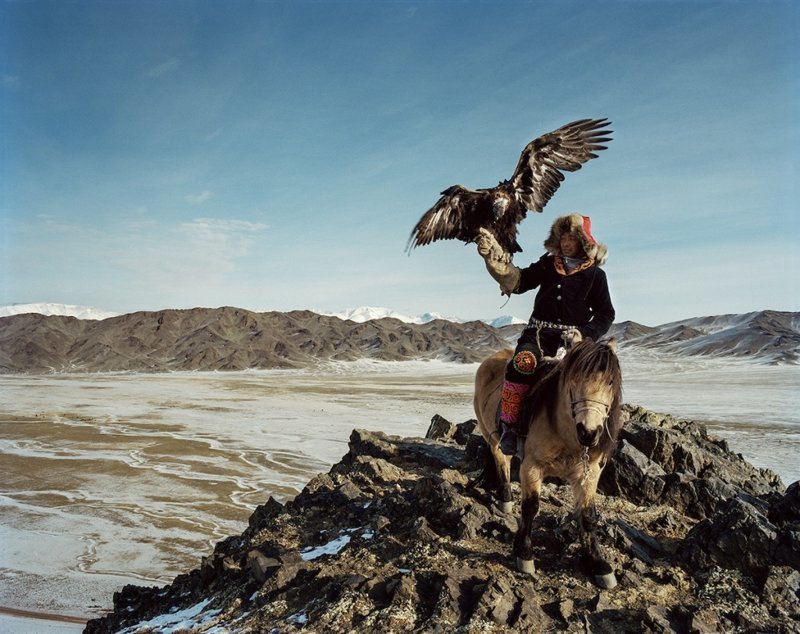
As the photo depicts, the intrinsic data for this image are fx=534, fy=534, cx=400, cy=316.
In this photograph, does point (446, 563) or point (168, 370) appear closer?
point (446, 563)

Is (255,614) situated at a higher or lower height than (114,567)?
higher

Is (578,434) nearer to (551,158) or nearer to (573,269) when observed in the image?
(573,269)

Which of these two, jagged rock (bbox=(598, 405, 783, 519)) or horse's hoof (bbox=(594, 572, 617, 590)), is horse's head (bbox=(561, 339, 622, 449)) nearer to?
horse's hoof (bbox=(594, 572, 617, 590))

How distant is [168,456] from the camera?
16984mm

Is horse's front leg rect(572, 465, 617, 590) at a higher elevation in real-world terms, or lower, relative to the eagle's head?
lower

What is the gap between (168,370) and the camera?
68.2 meters

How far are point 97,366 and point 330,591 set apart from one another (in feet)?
248

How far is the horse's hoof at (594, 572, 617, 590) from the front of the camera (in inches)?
137

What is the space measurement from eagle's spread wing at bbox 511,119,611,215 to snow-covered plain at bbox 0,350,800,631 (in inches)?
305

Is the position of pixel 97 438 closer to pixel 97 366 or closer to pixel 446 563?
pixel 446 563

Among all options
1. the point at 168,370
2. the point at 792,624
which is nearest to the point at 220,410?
the point at 792,624

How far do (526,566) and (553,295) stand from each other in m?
1.94

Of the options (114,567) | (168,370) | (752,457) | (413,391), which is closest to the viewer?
(114,567)

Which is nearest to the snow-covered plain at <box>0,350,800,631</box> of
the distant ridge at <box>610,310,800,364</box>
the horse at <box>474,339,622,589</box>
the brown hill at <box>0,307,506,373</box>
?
the horse at <box>474,339,622,589</box>
